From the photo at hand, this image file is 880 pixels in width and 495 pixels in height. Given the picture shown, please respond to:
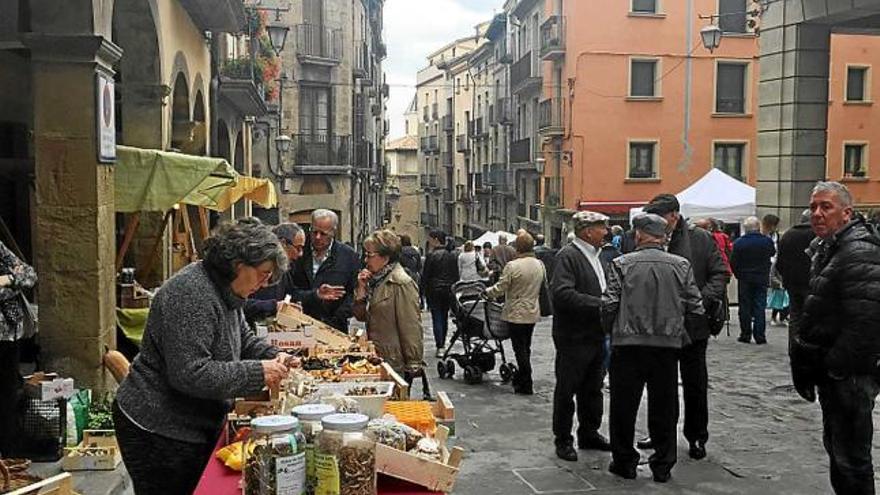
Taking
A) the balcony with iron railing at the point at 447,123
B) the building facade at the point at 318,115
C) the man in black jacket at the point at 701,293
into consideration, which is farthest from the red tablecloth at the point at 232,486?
the balcony with iron railing at the point at 447,123

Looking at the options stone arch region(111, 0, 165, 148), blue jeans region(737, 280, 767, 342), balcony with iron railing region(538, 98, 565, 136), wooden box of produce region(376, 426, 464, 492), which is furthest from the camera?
balcony with iron railing region(538, 98, 565, 136)

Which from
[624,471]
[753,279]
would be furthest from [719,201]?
[624,471]

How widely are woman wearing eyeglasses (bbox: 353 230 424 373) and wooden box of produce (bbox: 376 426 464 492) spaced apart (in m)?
3.46

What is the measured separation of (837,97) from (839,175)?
2.66 meters

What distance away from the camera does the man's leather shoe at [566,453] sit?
6.97 meters

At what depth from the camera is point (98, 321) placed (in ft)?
23.0

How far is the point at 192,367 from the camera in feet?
11.5

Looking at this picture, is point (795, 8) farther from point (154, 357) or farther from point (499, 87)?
point (499, 87)

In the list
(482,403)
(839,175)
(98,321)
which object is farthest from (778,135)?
(839,175)

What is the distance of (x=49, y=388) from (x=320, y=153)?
27726 millimetres

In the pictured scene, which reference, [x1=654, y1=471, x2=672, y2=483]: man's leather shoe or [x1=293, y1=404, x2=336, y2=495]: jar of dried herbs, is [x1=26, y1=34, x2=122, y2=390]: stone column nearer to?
[x1=654, y1=471, x2=672, y2=483]: man's leather shoe

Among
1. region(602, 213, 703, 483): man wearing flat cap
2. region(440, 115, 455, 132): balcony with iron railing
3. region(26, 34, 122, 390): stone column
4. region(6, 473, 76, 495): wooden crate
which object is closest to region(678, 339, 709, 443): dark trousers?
region(602, 213, 703, 483): man wearing flat cap

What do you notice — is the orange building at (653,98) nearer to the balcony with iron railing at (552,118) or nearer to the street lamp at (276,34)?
the balcony with iron railing at (552,118)

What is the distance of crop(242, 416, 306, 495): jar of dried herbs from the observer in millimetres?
2863
